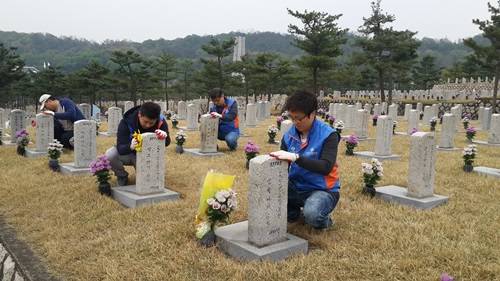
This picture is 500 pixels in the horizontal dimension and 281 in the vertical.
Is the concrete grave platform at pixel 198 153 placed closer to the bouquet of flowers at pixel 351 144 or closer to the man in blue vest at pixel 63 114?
the man in blue vest at pixel 63 114

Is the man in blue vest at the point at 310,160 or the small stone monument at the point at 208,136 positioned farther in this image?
the small stone monument at the point at 208,136

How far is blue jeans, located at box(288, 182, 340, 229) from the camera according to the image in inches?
167

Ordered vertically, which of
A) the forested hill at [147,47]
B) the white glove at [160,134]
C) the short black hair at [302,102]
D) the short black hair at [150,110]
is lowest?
the white glove at [160,134]

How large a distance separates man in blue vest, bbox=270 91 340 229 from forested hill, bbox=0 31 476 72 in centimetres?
7511

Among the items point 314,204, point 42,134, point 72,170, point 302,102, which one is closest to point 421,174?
point 314,204

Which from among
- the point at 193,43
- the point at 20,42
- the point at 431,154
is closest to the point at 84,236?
the point at 431,154

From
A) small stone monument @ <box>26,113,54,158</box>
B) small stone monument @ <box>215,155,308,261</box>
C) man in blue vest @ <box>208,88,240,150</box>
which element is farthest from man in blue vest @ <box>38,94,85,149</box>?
small stone monument @ <box>215,155,308,261</box>

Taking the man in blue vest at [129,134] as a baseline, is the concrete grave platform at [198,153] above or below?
below

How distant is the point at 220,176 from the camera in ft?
14.0

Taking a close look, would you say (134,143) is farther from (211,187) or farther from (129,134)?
(211,187)

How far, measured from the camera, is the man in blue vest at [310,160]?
13.4 feet

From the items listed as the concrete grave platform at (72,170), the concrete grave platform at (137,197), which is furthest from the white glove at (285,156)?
the concrete grave platform at (72,170)

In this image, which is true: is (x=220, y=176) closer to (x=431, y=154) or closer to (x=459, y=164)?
(x=431, y=154)

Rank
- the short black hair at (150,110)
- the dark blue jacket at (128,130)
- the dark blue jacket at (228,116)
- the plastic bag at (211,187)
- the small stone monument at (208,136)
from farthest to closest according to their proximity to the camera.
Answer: the dark blue jacket at (228,116) < the small stone monument at (208,136) < the dark blue jacket at (128,130) < the short black hair at (150,110) < the plastic bag at (211,187)
